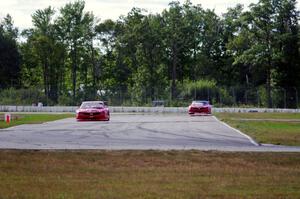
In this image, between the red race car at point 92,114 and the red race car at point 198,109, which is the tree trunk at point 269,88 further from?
the red race car at point 92,114

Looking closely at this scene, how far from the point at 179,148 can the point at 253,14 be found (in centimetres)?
6686

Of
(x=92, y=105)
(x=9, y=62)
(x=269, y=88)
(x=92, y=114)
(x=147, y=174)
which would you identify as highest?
(x=9, y=62)

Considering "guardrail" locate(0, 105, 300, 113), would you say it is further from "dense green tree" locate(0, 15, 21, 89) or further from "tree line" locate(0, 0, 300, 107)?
"dense green tree" locate(0, 15, 21, 89)

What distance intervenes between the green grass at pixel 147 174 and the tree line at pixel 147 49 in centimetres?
6789

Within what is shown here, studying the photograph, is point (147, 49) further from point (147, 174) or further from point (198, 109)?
point (147, 174)

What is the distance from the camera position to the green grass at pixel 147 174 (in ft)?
33.8

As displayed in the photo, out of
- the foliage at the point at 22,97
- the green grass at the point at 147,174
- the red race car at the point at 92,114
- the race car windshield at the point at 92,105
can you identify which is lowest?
the green grass at the point at 147,174

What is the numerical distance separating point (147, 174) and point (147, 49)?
81.0m

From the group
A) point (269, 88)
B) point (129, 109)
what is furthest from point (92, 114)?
point (269, 88)

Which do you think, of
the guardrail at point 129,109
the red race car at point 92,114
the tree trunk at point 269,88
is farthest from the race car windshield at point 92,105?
the tree trunk at point 269,88

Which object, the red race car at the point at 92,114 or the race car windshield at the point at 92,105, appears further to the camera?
the race car windshield at the point at 92,105

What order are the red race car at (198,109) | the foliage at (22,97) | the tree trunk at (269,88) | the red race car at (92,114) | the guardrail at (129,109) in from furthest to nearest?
1. the tree trunk at (269,88)
2. the foliage at (22,97)
3. the guardrail at (129,109)
4. the red race car at (198,109)
5. the red race car at (92,114)

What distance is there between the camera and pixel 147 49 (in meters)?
93.3

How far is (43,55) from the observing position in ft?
303
